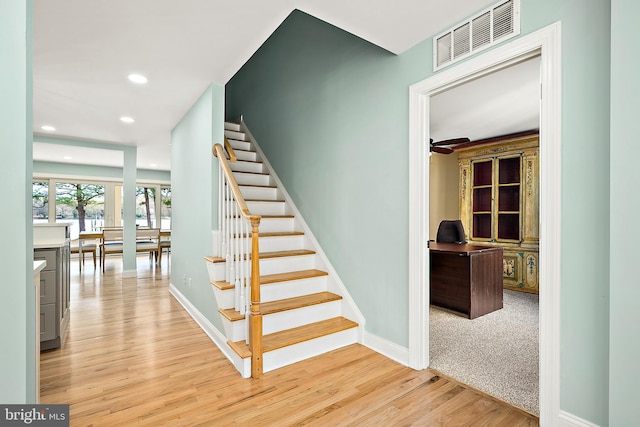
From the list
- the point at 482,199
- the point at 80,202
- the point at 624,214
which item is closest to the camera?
the point at 624,214

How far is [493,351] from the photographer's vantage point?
101 inches

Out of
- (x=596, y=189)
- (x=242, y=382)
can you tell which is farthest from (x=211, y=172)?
(x=596, y=189)

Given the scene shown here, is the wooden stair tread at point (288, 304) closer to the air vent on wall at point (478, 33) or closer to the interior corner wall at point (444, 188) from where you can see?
the air vent on wall at point (478, 33)

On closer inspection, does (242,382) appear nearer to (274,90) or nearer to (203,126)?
(203,126)

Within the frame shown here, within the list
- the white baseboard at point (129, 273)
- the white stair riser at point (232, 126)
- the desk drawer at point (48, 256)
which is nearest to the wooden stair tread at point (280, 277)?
the desk drawer at point (48, 256)

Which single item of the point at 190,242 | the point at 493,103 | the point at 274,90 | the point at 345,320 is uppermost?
the point at 274,90

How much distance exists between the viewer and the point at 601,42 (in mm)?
1443

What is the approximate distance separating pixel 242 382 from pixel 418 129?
2.11m

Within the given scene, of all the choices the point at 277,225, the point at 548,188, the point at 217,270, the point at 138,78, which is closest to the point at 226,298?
the point at 217,270

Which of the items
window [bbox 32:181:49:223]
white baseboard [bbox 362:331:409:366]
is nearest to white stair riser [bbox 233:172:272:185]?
white baseboard [bbox 362:331:409:366]

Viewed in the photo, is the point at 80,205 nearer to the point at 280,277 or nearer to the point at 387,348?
the point at 280,277

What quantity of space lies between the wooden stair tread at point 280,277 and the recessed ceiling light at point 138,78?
198 cm

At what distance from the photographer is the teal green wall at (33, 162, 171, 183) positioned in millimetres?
7961

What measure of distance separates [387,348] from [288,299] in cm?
93
